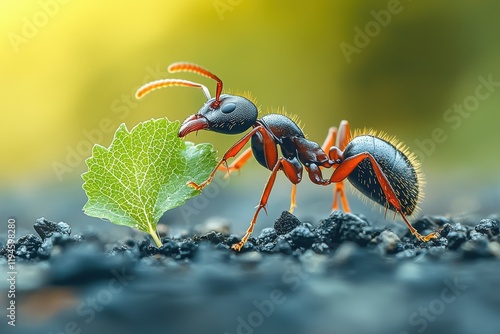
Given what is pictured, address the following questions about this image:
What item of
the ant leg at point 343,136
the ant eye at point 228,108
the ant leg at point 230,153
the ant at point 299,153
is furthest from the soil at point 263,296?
the ant leg at point 343,136

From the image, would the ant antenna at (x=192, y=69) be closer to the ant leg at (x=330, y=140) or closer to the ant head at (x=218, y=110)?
the ant head at (x=218, y=110)

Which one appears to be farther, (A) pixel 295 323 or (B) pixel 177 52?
(B) pixel 177 52

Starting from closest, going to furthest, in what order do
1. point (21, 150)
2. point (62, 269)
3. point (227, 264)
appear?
point (62, 269)
point (227, 264)
point (21, 150)

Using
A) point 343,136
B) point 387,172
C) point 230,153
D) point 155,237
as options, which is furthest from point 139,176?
point 343,136

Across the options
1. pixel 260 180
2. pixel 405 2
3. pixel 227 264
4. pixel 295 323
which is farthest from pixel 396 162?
pixel 405 2

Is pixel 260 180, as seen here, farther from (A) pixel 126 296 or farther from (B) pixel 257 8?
(A) pixel 126 296

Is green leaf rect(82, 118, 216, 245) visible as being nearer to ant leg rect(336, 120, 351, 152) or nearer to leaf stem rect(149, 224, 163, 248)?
leaf stem rect(149, 224, 163, 248)
